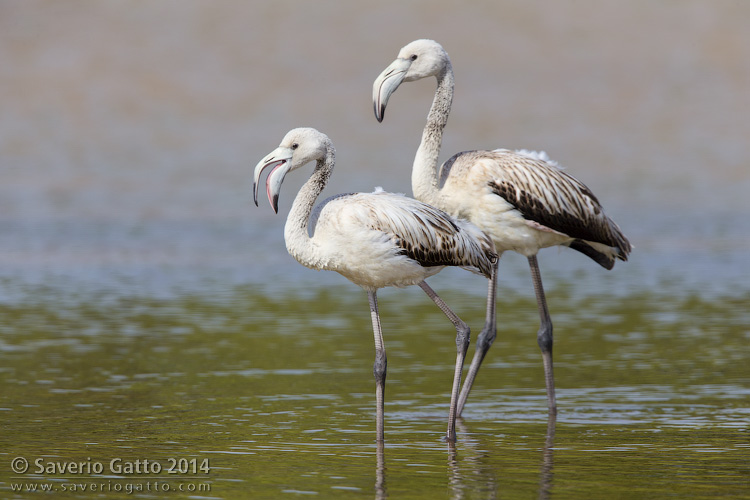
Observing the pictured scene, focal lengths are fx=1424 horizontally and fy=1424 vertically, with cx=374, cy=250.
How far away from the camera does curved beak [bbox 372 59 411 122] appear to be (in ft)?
27.8

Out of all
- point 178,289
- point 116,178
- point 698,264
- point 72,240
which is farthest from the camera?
point 116,178

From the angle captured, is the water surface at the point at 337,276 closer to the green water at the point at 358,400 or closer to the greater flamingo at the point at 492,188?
the green water at the point at 358,400

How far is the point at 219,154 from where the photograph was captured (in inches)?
1030

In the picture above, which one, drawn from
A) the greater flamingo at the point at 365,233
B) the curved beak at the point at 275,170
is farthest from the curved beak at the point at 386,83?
the curved beak at the point at 275,170

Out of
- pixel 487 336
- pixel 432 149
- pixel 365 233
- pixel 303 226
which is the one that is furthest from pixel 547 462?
pixel 432 149

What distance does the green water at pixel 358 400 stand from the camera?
6902mm

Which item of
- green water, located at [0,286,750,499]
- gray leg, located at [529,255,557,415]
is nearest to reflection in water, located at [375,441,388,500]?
green water, located at [0,286,750,499]

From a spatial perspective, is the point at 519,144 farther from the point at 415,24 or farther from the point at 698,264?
the point at 698,264

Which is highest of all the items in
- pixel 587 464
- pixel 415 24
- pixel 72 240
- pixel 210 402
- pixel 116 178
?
pixel 415 24

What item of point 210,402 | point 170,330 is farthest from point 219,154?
point 210,402

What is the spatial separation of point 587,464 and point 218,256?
1152 centimetres

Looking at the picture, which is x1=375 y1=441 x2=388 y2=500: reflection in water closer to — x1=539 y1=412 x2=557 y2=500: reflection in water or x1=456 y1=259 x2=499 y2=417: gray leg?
x1=539 y1=412 x2=557 y2=500: reflection in water

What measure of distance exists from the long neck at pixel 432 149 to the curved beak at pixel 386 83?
0.92ft

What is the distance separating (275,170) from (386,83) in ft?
4.08
